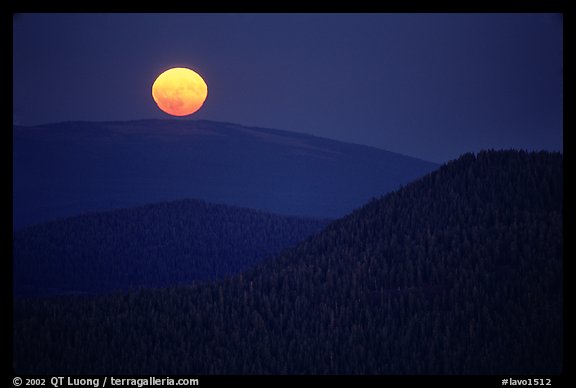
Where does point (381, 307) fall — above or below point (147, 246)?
below

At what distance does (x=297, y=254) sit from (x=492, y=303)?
556 inches

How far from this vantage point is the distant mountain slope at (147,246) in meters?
58.6

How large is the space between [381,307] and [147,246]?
A: 42.7m

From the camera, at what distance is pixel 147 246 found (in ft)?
222

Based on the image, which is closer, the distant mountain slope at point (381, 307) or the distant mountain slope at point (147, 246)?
the distant mountain slope at point (381, 307)

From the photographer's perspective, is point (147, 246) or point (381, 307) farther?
point (147, 246)

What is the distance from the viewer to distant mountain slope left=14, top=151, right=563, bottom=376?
2614 cm

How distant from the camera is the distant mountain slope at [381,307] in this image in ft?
85.8

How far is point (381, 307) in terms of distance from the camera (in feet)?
97.3

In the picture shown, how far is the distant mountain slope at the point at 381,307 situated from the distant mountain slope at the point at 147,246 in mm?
20704

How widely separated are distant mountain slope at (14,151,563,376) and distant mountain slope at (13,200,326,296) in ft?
67.9

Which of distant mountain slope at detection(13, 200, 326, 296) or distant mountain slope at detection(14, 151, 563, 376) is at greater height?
distant mountain slope at detection(13, 200, 326, 296)

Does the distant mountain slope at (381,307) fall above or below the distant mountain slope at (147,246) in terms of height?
below
